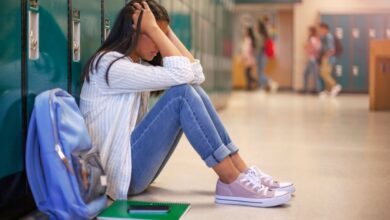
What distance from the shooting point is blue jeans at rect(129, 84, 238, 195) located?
2.16m

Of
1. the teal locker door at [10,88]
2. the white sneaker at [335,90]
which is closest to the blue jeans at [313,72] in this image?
the white sneaker at [335,90]

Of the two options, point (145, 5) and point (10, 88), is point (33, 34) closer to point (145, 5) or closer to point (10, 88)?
point (10, 88)

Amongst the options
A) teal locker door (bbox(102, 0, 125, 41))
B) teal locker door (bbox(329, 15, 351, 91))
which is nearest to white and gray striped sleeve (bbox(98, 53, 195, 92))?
teal locker door (bbox(102, 0, 125, 41))

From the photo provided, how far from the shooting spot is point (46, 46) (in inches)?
84.0

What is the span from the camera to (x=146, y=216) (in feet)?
6.58

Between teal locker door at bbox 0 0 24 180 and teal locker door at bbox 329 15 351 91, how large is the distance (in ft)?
41.1

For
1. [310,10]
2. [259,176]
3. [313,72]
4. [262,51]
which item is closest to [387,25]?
[310,10]

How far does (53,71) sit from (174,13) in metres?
2.74

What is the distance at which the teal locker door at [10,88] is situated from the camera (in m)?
1.81

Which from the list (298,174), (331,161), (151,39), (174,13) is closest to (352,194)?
(298,174)

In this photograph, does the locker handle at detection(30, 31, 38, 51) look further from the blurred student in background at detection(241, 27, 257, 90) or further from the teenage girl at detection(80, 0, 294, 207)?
the blurred student in background at detection(241, 27, 257, 90)

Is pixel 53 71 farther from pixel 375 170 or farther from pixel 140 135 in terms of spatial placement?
pixel 375 170

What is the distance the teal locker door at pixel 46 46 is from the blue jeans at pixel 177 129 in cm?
41

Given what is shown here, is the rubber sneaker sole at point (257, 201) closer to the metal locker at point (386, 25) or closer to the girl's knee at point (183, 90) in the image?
the girl's knee at point (183, 90)
